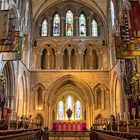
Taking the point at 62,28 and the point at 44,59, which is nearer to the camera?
the point at 44,59

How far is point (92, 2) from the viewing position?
27516 millimetres

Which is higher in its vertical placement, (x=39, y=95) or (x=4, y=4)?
(x=4, y=4)

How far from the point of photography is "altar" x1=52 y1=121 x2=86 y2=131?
26.2 meters

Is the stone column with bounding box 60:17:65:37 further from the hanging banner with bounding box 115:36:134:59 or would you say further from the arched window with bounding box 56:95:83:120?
the hanging banner with bounding box 115:36:134:59

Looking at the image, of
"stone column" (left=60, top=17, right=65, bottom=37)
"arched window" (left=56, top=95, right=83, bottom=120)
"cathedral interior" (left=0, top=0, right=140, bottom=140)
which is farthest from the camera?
"arched window" (left=56, top=95, right=83, bottom=120)

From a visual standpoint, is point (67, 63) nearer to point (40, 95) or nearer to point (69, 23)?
point (40, 95)

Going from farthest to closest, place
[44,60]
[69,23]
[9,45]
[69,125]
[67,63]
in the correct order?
[69,23], [44,60], [67,63], [69,125], [9,45]

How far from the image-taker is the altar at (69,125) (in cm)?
2623

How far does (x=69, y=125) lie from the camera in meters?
26.8

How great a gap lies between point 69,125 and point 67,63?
6878 mm

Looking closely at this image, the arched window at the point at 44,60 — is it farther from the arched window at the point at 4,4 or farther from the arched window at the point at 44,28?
the arched window at the point at 4,4

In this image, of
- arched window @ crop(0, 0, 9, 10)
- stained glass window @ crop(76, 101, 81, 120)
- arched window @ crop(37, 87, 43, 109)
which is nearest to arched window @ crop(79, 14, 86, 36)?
arched window @ crop(37, 87, 43, 109)

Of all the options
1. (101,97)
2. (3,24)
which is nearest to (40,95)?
(101,97)

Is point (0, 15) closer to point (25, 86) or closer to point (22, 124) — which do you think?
point (22, 124)
